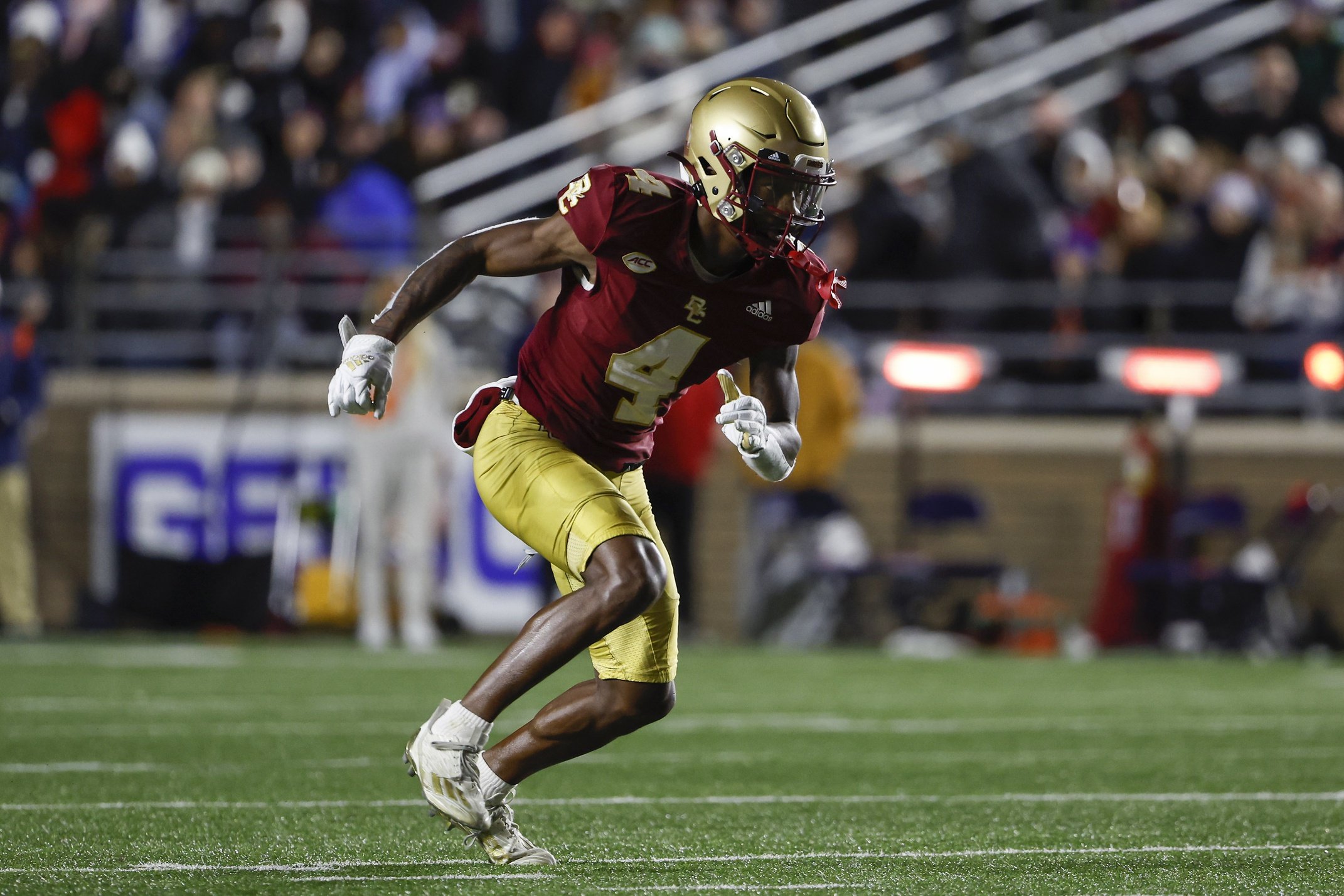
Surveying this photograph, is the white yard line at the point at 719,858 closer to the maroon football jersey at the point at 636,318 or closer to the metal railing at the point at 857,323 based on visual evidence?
the maroon football jersey at the point at 636,318

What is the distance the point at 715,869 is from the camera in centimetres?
409

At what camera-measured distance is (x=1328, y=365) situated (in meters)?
10.4

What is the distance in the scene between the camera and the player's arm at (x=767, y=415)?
4.25 meters

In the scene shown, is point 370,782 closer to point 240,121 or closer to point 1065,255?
point 1065,255

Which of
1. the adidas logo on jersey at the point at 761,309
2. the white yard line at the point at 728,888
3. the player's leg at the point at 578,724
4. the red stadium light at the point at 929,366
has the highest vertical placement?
the adidas logo on jersey at the point at 761,309

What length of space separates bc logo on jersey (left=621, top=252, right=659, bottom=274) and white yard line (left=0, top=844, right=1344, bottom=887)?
1189mm

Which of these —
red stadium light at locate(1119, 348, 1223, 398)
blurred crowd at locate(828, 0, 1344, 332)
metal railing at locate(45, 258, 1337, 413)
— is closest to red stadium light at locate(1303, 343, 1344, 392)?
red stadium light at locate(1119, 348, 1223, 398)

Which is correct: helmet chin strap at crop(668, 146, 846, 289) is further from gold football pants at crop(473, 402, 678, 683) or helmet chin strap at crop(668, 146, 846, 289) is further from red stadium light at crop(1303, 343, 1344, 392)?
red stadium light at crop(1303, 343, 1344, 392)

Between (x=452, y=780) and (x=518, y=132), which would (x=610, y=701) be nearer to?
(x=452, y=780)

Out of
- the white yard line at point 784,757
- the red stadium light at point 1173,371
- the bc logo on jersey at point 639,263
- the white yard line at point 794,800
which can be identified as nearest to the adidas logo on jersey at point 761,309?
the bc logo on jersey at point 639,263

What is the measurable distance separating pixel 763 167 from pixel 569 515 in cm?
81

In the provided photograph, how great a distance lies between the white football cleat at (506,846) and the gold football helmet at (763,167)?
1.26 meters

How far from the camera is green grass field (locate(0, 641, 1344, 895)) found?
13.3 ft

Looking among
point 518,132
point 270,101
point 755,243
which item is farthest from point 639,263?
point 518,132
